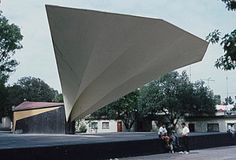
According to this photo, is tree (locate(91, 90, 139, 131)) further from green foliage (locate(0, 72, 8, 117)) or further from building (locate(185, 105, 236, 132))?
green foliage (locate(0, 72, 8, 117))

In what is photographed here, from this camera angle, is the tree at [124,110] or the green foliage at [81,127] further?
the green foliage at [81,127]

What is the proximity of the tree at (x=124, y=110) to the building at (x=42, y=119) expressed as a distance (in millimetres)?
14728

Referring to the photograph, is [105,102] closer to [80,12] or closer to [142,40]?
[142,40]

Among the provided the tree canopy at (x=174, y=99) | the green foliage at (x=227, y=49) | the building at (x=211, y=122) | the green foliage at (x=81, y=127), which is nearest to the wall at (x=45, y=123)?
the tree canopy at (x=174, y=99)

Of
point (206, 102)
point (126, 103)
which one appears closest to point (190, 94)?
point (206, 102)

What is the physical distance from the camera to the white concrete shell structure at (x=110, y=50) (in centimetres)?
2184

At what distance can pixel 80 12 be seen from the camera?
2073 centimetres

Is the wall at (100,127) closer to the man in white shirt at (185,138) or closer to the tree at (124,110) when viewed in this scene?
the tree at (124,110)

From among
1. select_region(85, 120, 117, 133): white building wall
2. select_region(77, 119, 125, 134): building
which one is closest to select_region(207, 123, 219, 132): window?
select_region(77, 119, 125, 134): building

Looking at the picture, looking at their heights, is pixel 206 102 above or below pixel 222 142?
above

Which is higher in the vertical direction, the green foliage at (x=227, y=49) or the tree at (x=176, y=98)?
the tree at (x=176, y=98)

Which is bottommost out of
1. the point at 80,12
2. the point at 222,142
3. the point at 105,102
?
the point at 222,142

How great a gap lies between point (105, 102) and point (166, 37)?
9.84 metres

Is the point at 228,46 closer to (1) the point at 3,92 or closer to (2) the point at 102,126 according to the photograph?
(1) the point at 3,92
